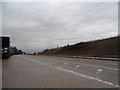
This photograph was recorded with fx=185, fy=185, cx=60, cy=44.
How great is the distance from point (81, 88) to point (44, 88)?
5.51 ft

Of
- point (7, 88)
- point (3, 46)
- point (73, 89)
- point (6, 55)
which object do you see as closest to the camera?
point (73, 89)

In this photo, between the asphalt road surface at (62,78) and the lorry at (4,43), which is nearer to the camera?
the asphalt road surface at (62,78)

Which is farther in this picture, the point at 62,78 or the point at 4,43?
the point at 4,43

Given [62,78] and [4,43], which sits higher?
[4,43]

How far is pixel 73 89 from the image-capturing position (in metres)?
7.99

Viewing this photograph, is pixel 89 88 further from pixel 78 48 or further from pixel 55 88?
pixel 78 48

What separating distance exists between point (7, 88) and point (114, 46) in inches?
2041

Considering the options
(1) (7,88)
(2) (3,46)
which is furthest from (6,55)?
(1) (7,88)

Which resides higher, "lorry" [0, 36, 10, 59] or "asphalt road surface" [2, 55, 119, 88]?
"lorry" [0, 36, 10, 59]

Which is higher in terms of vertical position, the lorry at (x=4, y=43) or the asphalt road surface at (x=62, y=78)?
the lorry at (x=4, y=43)

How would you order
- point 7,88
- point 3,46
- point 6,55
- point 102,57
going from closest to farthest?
point 7,88
point 102,57
point 3,46
point 6,55

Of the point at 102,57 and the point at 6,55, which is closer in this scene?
the point at 102,57

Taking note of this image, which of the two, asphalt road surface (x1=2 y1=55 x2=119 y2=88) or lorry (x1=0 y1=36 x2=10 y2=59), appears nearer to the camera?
asphalt road surface (x1=2 y1=55 x2=119 y2=88)

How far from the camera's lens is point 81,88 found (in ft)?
26.8
